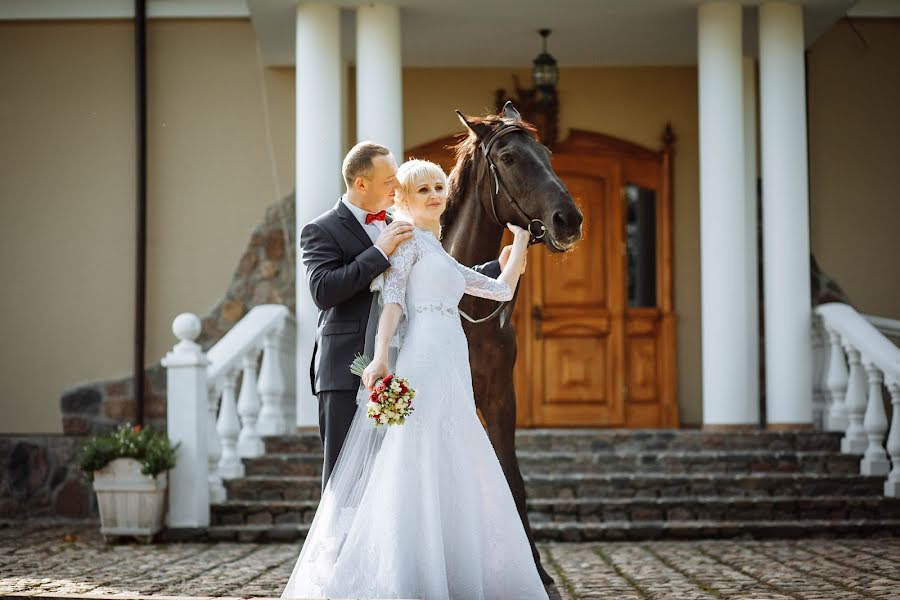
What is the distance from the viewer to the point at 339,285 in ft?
14.0

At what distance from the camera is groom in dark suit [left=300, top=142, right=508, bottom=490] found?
14.3 ft

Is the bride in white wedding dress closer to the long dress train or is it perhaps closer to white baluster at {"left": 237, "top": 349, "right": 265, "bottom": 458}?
the long dress train

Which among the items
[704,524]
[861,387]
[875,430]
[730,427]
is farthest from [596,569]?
[861,387]

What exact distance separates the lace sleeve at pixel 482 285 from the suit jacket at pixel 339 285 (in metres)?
A: 0.39

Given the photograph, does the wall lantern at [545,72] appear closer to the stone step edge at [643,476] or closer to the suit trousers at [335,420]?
the stone step edge at [643,476]

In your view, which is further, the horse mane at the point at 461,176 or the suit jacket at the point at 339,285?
the horse mane at the point at 461,176

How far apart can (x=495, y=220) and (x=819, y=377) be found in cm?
497

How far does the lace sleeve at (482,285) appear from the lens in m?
4.65

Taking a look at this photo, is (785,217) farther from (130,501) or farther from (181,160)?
(181,160)

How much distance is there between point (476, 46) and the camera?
1003 centimetres

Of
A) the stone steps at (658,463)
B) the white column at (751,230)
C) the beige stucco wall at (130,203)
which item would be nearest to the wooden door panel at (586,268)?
the white column at (751,230)

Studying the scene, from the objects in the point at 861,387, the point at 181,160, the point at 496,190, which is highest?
the point at 181,160

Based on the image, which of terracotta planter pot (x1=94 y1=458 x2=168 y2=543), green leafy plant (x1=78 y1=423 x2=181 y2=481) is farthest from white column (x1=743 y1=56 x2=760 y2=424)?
terracotta planter pot (x1=94 y1=458 x2=168 y2=543)

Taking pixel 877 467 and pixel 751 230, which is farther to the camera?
pixel 751 230
